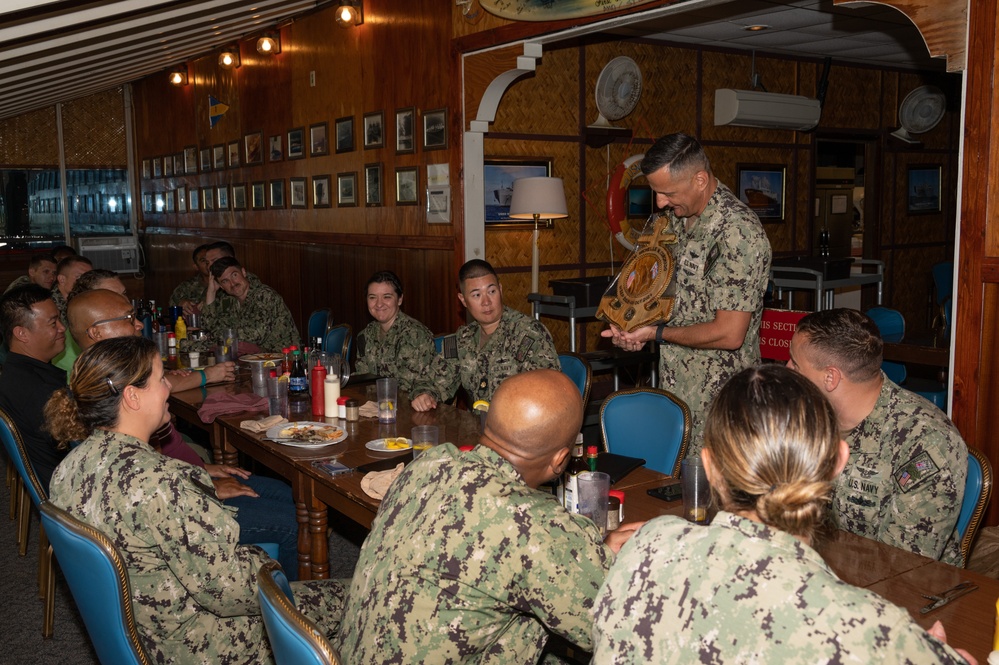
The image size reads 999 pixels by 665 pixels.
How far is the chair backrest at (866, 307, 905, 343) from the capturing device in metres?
5.59

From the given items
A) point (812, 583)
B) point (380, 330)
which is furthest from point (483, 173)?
point (812, 583)

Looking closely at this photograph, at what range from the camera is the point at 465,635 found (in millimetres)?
1677

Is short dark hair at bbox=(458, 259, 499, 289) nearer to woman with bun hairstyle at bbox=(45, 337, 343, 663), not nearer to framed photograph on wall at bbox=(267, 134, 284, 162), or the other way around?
woman with bun hairstyle at bbox=(45, 337, 343, 663)

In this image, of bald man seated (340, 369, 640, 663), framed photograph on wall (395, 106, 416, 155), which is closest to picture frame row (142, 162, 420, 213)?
framed photograph on wall (395, 106, 416, 155)

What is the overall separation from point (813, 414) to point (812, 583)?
0.29 meters

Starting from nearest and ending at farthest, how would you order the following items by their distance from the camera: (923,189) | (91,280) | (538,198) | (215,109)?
(91,280)
(538,198)
(923,189)
(215,109)

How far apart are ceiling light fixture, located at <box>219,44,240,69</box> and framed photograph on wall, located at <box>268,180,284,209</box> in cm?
177

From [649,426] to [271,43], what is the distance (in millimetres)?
7385

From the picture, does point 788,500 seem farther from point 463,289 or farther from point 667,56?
point 667,56

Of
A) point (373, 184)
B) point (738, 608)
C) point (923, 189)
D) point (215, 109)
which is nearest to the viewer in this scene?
point (738, 608)

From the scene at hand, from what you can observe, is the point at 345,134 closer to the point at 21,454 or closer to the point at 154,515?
the point at 21,454

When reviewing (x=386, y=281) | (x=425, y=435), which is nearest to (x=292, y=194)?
(x=386, y=281)

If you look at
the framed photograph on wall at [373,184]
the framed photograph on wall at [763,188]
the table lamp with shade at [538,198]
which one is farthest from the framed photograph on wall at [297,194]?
the framed photograph on wall at [763,188]

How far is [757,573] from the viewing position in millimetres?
1244
